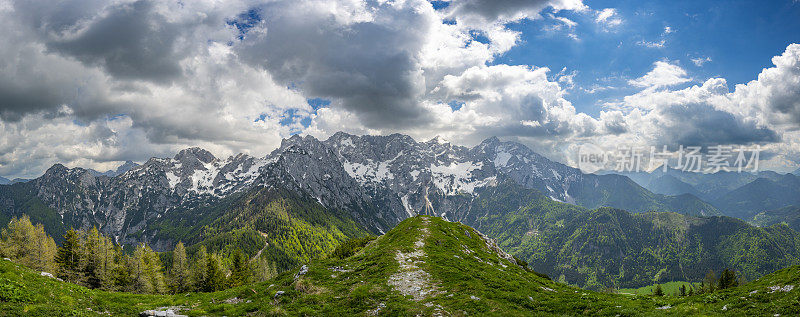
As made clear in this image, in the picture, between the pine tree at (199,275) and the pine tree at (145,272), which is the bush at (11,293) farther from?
the pine tree at (199,275)

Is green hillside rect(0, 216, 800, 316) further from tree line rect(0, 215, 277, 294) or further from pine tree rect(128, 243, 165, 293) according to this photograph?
pine tree rect(128, 243, 165, 293)

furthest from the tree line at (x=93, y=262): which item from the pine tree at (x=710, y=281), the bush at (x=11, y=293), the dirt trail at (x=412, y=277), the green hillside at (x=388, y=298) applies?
the pine tree at (x=710, y=281)

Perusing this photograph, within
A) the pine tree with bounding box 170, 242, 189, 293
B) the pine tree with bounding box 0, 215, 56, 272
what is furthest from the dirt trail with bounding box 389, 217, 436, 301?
the pine tree with bounding box 0, 215, 56, 272

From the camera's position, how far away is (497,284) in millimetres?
35688

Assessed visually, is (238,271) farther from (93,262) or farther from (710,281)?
(710,281)

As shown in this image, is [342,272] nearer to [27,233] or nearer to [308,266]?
[308,266]

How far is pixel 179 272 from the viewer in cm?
8462

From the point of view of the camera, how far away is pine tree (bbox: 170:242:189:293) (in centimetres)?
8275

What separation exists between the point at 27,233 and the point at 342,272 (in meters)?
67.6

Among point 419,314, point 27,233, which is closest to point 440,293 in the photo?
point 419,314

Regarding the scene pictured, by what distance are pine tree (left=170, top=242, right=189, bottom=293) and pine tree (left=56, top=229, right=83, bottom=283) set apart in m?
19.8

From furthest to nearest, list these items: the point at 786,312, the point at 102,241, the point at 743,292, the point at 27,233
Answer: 1. the point at 102,241
2. the point at 27,233
3. the point at 743,292
4. the point at 786,312

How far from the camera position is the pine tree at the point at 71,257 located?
6284 cm

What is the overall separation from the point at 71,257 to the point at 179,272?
2380cm
